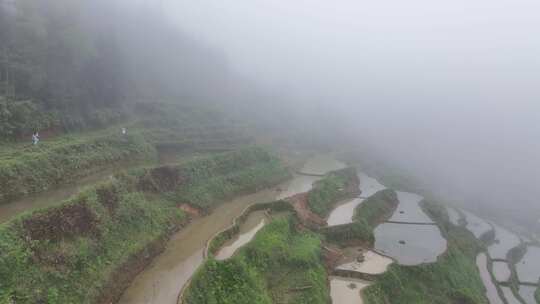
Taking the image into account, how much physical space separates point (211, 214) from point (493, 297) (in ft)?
78.6

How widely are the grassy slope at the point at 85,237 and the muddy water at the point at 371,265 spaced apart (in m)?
12.0

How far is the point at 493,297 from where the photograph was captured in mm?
30875

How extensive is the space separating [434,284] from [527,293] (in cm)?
1314

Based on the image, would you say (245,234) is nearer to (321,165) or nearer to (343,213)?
(343,213)

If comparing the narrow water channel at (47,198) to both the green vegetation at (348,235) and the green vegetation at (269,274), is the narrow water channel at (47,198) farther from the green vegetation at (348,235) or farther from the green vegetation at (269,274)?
the green vegetation at (348,235)

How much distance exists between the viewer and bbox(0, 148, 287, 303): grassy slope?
625 inches

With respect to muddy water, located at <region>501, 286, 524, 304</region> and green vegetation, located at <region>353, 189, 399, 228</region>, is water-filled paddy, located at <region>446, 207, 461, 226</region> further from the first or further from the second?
muddy water, located at <region>501, 286, 524, 304</region>

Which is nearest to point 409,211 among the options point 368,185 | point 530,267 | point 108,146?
point 368,185

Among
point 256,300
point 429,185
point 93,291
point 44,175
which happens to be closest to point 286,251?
point 256,300

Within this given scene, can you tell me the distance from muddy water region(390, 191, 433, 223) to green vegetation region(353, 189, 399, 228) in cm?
63

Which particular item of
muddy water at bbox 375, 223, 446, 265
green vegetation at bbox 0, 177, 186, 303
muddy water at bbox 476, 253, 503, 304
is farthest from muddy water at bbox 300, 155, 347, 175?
green vegetation at bbox 0, 177, 186, 303

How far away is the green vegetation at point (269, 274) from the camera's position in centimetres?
1892

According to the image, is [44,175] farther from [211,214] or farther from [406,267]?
[406,267]

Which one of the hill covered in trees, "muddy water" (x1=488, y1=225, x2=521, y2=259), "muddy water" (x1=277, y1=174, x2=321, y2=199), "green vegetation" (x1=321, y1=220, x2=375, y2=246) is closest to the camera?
"green vegetation" (x1=321, y1=220, x2=375, y2=246)
